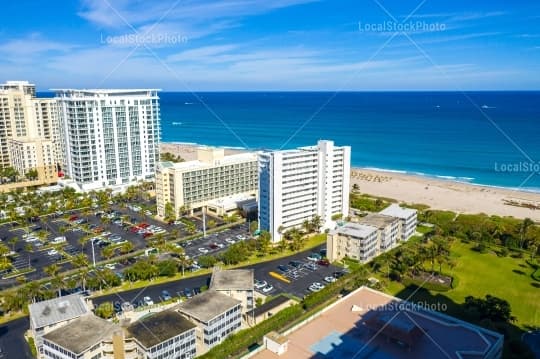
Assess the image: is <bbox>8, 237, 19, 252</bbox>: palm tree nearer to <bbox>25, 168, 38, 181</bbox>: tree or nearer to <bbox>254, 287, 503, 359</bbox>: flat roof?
<bbox>25, 168, 38, 181</bbox>: tree

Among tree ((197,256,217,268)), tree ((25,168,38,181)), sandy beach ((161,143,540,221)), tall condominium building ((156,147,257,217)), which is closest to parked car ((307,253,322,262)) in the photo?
tree ((197,256,217,268))

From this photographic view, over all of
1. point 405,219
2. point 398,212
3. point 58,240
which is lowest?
point 58,240

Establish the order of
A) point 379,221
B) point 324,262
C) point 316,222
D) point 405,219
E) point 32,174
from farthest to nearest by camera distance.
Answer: point 32,174, point 316,222, point 405,219, point 379,221, point 324,262

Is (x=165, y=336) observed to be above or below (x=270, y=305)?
above

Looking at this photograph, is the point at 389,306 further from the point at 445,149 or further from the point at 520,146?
the point at 520,146

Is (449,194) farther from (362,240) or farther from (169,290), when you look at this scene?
(169,290)

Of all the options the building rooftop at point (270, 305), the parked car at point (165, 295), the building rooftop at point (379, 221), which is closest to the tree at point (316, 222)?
the building rooftop at point (379, 221)

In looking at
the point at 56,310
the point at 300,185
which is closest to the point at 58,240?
the point at 56,310
